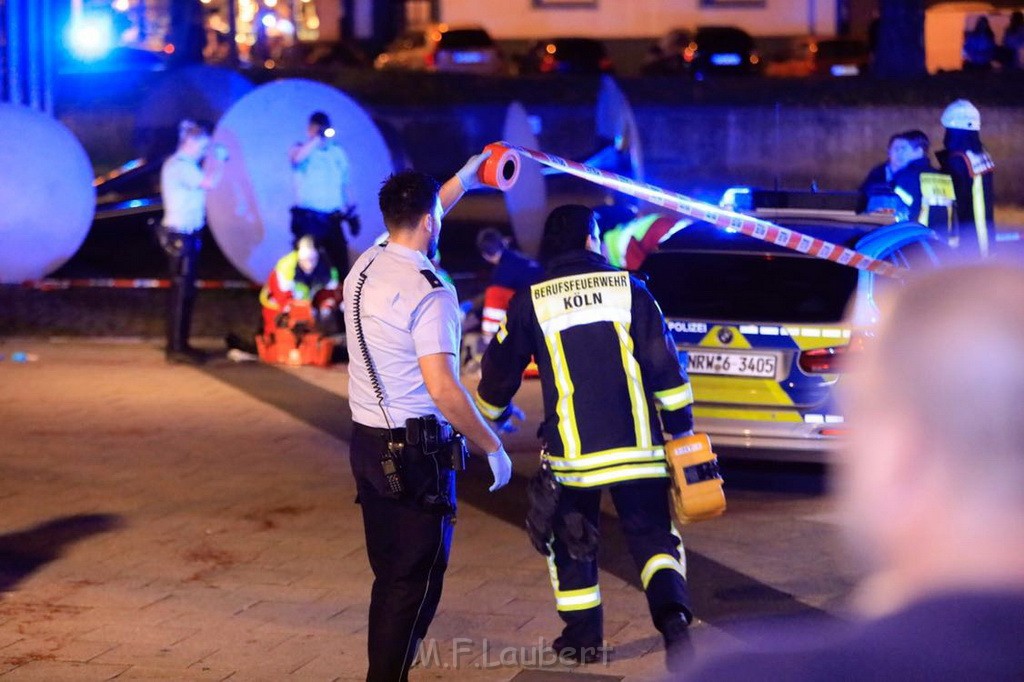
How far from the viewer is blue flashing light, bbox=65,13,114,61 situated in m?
26.1

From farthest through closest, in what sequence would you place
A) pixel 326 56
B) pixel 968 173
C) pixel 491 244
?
pixel 326 56 → pixel 491 244 → pixel 968 173

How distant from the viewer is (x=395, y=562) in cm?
490

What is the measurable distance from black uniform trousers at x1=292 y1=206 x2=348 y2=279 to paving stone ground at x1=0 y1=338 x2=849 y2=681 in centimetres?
298

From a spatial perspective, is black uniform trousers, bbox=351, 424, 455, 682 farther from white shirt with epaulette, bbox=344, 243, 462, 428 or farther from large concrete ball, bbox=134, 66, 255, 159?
large concrete ball, bbox=134, 66, 255, 159

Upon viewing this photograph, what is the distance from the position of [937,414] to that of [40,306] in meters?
13.3

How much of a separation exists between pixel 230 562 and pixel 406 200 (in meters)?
2.86

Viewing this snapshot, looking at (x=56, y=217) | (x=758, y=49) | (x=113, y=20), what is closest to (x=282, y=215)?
(x=56, y=217)

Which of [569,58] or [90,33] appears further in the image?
[569,58]

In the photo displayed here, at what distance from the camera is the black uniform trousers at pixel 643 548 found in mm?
5395

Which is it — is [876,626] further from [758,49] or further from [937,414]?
[758,49]

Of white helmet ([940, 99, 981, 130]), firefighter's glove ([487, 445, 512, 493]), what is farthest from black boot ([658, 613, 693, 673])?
white helmet ([940, 99, 981, 130])

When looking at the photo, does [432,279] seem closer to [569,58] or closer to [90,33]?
[90,33]

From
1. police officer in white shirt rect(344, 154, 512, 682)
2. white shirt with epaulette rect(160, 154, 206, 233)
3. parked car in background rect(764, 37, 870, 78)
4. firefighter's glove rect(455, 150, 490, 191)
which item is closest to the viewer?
police officer in white shirt rect(344, 154, 512, 682)

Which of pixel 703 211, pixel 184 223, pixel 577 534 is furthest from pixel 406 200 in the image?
pixel 184 223
